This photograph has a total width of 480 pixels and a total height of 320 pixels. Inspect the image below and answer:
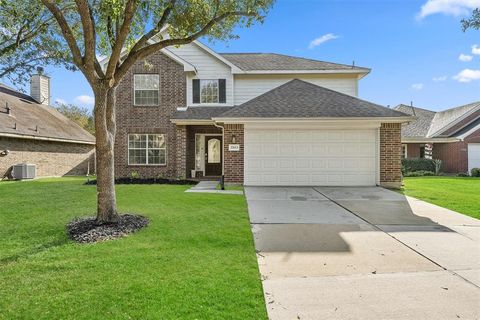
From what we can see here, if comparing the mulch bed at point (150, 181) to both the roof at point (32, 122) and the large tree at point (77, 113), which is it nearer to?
the roof at point (32, 122)

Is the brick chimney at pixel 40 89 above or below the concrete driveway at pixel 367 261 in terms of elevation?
above

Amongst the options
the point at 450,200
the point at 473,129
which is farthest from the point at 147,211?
the point at 473,129

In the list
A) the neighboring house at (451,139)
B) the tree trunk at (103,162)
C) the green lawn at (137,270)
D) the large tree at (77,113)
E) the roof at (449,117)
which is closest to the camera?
the green lawn at (137,270)

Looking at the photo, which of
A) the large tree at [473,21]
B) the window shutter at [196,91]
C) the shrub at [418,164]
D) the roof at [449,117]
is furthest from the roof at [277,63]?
the roof at [449,117]

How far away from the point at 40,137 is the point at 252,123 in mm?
13188

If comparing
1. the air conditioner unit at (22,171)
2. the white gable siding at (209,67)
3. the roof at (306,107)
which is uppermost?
the white gable siding at (209,67)

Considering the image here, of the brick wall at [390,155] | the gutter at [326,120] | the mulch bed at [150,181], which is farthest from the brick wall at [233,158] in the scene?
the brick wall at [390,155]

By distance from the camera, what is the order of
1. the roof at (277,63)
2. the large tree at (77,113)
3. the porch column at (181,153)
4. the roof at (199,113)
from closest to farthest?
the roof at (199,113), the porch column at (181,153), the roof at (277,63), the large tree at (77,113)

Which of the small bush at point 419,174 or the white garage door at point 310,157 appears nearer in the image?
the white garage door at point 310,157

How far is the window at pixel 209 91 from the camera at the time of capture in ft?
55.3

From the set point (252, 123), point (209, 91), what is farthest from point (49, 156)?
point (252, 123)

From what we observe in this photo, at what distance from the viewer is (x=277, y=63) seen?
1817 centimetres

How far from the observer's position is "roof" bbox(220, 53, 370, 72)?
1730cm

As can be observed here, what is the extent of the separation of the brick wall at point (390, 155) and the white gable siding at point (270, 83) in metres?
5.54
